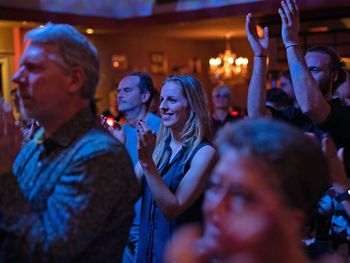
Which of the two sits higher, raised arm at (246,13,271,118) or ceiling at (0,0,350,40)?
ceiling at (0,0,350,40)

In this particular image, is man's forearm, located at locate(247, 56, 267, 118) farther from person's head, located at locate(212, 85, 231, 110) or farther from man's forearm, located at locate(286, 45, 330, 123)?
person's head, located at locate(212, 85, 231, 110)

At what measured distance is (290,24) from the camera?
1943mm

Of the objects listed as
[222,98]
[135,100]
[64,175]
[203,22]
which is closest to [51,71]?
[64,175]

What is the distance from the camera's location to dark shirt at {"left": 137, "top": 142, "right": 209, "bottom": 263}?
197cm

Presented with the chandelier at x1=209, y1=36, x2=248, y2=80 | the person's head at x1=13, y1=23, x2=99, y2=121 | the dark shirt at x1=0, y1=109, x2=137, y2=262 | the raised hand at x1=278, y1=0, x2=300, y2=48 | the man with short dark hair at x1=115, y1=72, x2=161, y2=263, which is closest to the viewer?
the dark shirt at x1=0, y1=109, x2=137, y2=262

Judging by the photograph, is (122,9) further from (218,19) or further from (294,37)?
(294,37)

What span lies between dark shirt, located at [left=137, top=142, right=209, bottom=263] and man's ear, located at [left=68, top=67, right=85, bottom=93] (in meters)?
0.83

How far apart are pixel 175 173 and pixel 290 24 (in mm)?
776

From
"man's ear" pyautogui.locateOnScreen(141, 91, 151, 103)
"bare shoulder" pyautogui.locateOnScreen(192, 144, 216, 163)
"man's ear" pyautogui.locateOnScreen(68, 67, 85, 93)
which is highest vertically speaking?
"man's ear" pyautogui.locateOnScreen(68, 67, 85, 93)

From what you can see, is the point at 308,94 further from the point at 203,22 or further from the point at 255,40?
the point at 203,22

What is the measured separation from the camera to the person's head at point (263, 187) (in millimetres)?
805

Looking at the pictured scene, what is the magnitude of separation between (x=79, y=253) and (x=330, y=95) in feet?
4.63

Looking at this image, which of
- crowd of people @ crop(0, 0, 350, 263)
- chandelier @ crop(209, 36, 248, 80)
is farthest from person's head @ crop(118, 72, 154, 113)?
chandelier @ crop(209, 36, 248, 80)

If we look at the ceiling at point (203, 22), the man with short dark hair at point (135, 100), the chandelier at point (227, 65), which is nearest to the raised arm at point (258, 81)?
the man with short dark hair at point (135, 100)
